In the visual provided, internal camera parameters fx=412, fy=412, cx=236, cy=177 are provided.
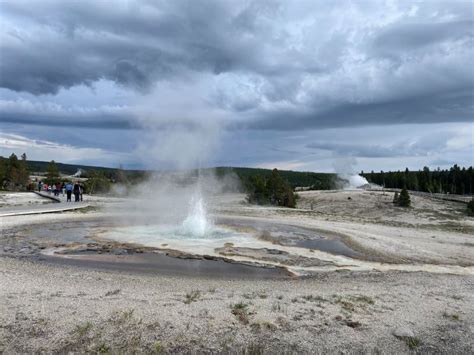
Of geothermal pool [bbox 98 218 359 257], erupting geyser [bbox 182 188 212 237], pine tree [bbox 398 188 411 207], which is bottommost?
geothermal pool [bbox 98 218 359 257]

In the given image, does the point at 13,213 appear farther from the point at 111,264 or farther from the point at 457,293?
the point at 457,293

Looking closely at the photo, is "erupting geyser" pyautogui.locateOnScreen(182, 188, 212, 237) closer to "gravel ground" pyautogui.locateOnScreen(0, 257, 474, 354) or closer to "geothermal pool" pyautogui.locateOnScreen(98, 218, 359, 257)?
"geothermal pool" pyautogui.locateOnScreen(98, 218, 359, 257)

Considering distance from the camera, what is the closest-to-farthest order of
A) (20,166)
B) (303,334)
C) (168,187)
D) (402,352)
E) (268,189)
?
(402,352) < (303,334) < (168,187) < (268,189) < (20,166)

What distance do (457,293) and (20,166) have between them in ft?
164

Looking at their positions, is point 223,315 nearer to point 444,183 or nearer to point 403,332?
point 403,332

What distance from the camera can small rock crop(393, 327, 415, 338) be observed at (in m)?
6.91

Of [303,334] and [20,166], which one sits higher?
[20,166]

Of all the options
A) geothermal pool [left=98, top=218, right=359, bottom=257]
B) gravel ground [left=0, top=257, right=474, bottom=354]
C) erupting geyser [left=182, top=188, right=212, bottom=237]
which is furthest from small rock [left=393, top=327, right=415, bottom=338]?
erupting geyser [left=182, top=188, right=212, bottom=237]

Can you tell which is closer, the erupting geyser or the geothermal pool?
the geothermal pool

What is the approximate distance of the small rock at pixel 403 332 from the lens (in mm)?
6912

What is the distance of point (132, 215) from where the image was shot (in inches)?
910

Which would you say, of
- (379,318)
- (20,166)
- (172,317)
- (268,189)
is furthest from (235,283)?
(20,166)

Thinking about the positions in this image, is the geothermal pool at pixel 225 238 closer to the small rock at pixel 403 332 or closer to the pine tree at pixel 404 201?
the small rock at pixel 403 332

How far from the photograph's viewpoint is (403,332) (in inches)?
276
